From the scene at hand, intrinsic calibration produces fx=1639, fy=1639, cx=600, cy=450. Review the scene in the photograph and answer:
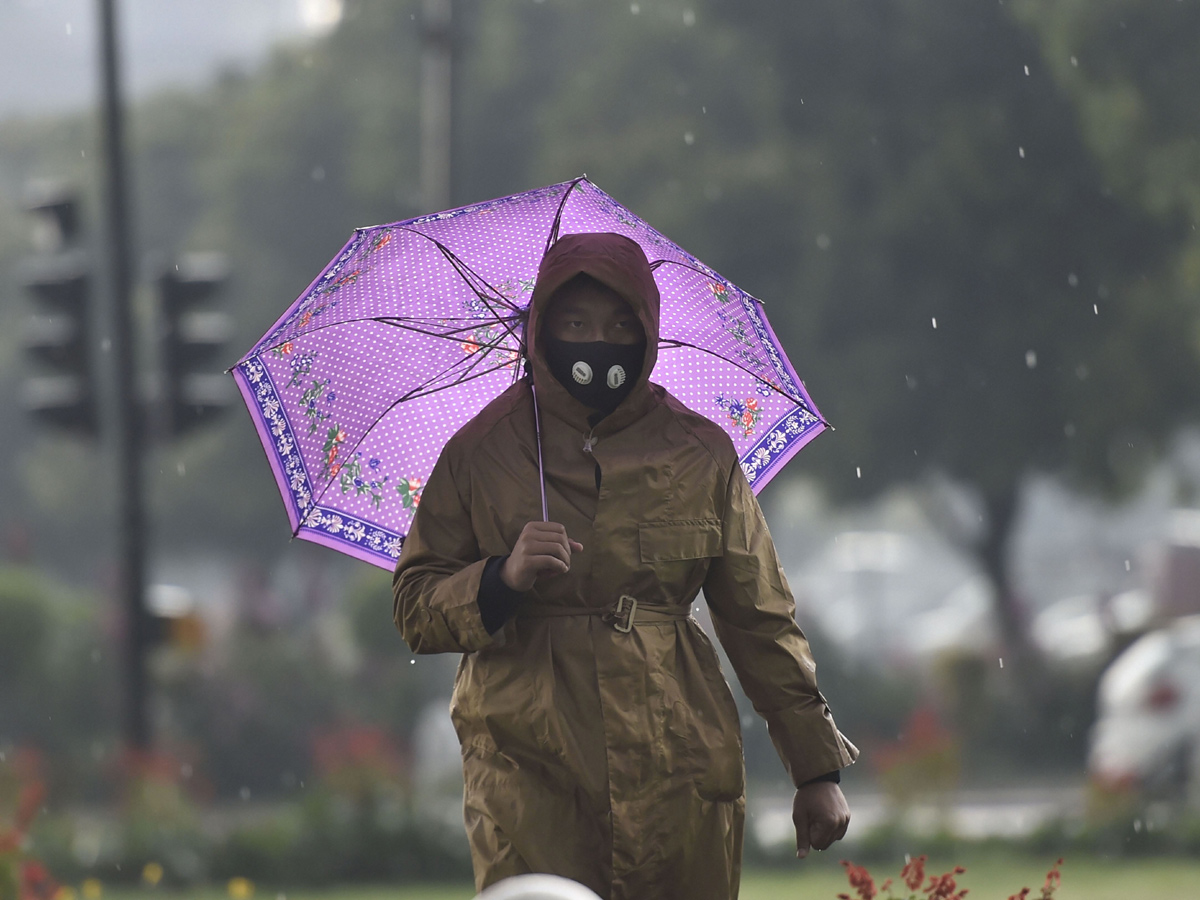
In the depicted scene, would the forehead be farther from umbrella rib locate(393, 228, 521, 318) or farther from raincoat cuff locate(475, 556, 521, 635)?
raincoat cuff locate(475, 556, 521, 635)

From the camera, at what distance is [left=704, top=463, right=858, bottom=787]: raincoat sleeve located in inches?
123

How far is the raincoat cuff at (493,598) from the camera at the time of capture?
2.97 meters

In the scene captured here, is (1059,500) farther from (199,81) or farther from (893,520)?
(199,81)

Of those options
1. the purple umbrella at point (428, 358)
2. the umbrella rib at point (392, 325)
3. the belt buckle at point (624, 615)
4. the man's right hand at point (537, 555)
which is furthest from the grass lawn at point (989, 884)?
the man's right hand at point (537, 555)

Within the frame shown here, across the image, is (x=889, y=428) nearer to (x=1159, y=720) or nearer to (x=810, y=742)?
(x=1159, y=720)

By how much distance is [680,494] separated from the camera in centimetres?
314

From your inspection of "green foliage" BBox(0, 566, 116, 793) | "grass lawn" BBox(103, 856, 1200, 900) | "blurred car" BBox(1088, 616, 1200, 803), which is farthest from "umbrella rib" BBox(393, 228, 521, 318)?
"green foliage" BBox(0, 566, 116, 793)

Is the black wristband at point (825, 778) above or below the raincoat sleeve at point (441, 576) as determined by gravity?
below

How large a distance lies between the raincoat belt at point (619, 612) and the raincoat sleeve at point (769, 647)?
0.47 ft

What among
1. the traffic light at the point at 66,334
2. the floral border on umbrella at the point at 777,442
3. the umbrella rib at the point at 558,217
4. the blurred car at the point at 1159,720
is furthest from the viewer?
the blurred car at the point at 1159,720

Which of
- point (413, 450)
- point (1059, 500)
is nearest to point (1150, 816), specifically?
point (1059, 500)

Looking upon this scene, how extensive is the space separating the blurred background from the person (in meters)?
7.20

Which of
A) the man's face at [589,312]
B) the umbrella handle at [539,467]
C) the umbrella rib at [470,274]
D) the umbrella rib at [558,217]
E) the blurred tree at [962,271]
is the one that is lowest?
the umbrella handle at [539,467]

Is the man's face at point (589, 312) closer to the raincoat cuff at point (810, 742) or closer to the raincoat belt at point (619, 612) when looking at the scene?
the raincoat belt at point (619, 612)
